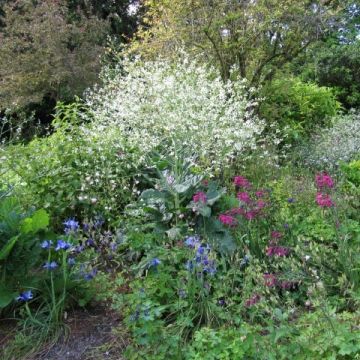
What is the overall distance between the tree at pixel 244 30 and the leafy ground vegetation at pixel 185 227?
0.03 metres

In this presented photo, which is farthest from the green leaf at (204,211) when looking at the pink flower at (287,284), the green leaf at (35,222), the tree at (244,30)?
the tree at (244,30)

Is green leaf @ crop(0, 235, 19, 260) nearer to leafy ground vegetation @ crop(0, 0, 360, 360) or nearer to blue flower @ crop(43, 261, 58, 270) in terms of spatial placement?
leafy ground vegetation @ crop(0, 0, 360, 360)

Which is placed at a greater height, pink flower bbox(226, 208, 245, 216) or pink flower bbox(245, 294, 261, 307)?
pink flower bbox(226, 208, 245, 216)

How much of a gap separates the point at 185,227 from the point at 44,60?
9666 millimetres

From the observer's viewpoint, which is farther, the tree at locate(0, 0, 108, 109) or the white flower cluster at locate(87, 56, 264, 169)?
the tree at locate(0, 0, 108, 109)

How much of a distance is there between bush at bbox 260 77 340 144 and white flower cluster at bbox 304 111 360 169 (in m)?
0.44

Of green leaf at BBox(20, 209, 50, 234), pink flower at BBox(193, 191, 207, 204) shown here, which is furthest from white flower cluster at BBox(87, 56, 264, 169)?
green leaf at BBox(20, 209, 50, 234)

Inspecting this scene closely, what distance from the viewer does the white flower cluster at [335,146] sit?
6543mm

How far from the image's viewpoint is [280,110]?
8680 millimetres

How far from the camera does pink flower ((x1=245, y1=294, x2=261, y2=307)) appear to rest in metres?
2.60

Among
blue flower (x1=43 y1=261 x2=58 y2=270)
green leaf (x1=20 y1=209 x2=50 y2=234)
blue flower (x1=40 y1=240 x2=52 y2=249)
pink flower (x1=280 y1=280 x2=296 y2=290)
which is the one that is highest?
green leaf (x1=20 y1=209 x2=50 y2=234)

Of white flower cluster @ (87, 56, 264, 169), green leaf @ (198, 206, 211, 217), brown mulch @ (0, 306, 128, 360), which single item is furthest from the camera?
white flower cluster @ (87, 56, 264, 169)

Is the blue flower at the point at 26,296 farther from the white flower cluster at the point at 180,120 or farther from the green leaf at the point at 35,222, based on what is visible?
the white flower cluster at the point at 180,120

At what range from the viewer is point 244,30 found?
287 inches
